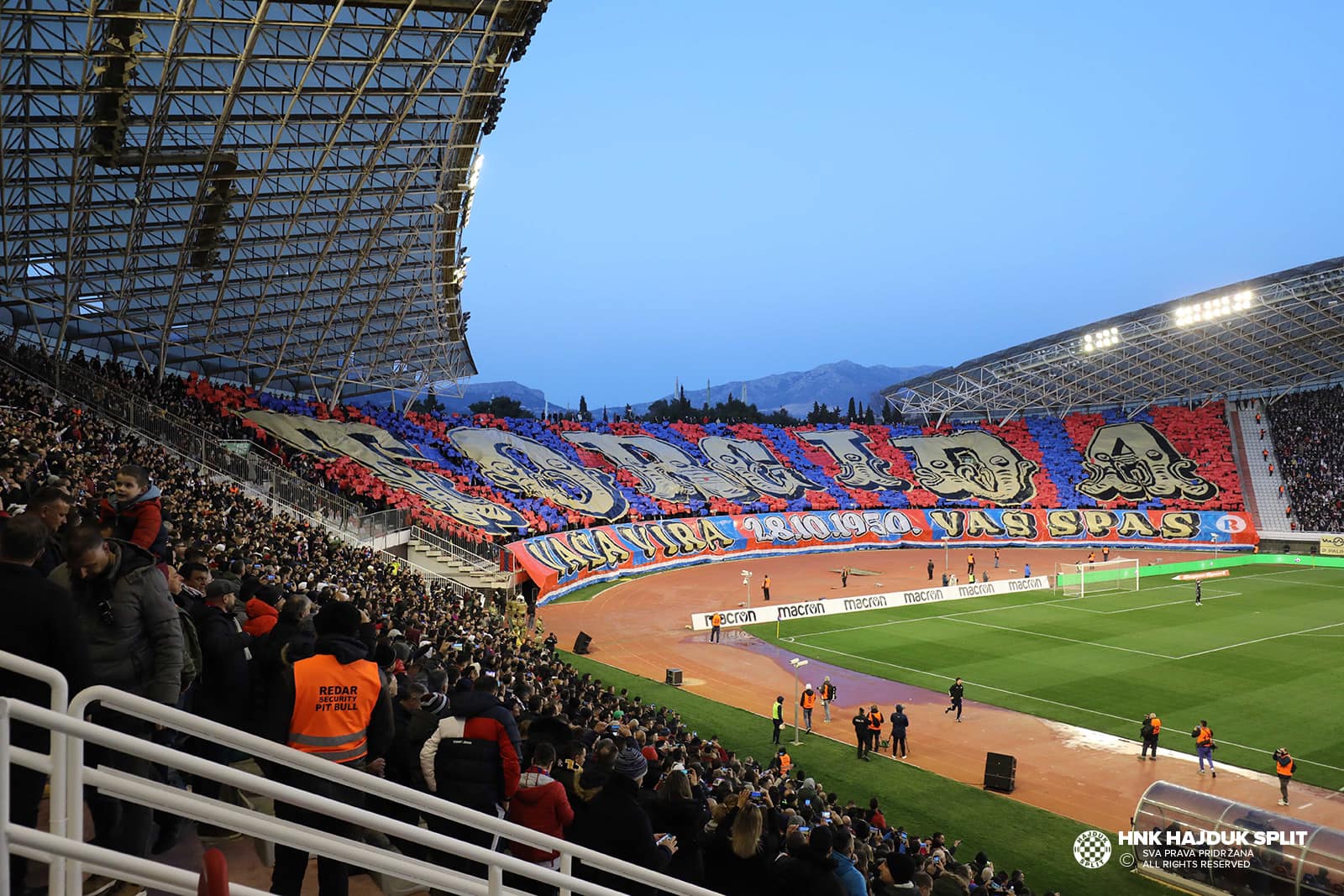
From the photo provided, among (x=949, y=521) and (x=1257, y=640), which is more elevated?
(x=949, y=521)

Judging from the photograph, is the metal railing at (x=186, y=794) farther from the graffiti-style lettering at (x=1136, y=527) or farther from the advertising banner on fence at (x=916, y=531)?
the graffiti-style lettering at (x=1136, y=527)

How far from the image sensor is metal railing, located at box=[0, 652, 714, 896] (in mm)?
2926

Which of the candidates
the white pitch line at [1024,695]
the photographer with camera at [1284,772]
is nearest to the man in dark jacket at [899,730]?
the white pitch line at [1024,695]

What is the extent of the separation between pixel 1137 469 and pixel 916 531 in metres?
19.7

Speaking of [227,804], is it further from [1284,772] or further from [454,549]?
[454,549]

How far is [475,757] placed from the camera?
6.00 m

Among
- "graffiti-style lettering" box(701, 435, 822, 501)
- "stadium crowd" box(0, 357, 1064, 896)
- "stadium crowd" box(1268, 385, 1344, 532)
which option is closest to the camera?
"stadium crowd" box(0, 357, 1064, 896)

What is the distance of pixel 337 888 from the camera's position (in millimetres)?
5227

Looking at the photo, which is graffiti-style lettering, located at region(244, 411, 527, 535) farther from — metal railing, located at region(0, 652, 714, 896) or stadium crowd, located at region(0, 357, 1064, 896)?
metal railing, located at region(0, 652, 714, 896)

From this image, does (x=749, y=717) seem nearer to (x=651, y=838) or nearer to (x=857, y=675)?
(x=857, y=675)

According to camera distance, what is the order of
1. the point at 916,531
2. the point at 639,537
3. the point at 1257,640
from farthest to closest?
1. the point at 916,531
2. the point at 639,537
3. the point at 1257,640

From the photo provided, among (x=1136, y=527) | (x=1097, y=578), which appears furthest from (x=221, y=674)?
(x=1136, y=527)

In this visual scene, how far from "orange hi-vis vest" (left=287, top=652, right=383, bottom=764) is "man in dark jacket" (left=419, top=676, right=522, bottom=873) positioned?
0.63 meters

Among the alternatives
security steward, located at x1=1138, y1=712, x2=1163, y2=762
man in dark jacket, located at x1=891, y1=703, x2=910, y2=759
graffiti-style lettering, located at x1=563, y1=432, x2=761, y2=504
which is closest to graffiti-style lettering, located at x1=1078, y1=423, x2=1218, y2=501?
graffiti-style lettering, located at x1=563, y1=432, x2=761, y2=504
